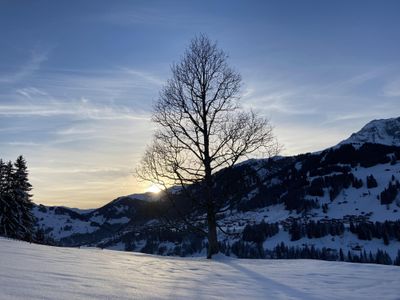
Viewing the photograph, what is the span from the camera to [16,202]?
4438 centimetres

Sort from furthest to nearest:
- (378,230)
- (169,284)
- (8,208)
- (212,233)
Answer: (378,230) → (8,208) → (212,233) → (169,284)

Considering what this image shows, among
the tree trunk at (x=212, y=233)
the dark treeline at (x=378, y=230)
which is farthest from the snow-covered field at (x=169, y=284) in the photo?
the dark treeline at (x=378, y=230)

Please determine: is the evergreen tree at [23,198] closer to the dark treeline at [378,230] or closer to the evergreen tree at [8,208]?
the evergreen tree at [8,208]

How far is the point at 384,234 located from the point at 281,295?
195 m

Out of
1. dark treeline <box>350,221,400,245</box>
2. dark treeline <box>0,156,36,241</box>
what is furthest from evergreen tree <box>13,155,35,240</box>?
dark treeline <box>350,221,400,245</box>

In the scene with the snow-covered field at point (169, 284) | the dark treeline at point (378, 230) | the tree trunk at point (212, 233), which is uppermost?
the dark treeline at point (378, 230)

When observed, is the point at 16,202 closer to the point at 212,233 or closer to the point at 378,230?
the point at 212,233

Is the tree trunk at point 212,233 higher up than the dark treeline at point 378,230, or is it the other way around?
the dark treeline at point 378,230

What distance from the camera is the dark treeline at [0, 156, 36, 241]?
42844 millimetres

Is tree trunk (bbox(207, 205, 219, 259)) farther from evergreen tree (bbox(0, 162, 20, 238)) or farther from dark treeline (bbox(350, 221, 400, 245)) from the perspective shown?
dark treeline (bbox(350, 221, 400, 245))

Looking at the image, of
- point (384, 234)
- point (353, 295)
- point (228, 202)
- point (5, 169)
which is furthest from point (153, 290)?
point (384, 234)

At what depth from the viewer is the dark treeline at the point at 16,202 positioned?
141 ft

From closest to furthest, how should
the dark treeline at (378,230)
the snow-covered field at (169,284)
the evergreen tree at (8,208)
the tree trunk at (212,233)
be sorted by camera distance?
the snow-covered field at (169,284), the tree trunk at (212,233), the evergreen tree at (8,208), the dark treeline at (378,230)

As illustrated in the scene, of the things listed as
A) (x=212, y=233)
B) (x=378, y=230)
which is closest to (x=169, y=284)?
(x=212, y=233)
